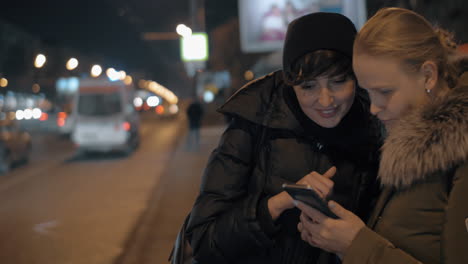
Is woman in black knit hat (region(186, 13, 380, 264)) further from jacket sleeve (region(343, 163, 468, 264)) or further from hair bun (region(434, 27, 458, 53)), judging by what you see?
jacket sleeve (region(343, 163, 468, 264))

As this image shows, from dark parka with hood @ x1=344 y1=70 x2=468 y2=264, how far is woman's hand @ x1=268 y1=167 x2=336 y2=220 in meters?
0.16

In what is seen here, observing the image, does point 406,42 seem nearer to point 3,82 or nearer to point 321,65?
point 321,65

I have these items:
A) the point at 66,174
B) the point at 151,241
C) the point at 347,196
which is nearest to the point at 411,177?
the point at 347,196

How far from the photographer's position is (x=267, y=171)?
1.82 metres

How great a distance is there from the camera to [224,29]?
2988 centimetres

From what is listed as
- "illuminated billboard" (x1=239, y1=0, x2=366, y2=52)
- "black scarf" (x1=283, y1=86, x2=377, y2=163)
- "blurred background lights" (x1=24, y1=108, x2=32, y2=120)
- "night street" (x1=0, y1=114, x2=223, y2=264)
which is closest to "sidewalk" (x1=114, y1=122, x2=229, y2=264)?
"night street" (x1=0, y1=114, x2=223, y2=264)

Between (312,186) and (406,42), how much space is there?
0.52 metres

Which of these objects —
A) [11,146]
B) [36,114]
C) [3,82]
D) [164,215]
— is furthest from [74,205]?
[3,82]

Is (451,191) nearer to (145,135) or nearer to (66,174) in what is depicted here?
(66,174)

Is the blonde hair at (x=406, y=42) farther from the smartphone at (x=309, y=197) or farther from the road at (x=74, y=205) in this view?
the road at (x=74, y=205)

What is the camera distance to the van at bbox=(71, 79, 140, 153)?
17.2 metres

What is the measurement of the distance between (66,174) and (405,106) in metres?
13.6

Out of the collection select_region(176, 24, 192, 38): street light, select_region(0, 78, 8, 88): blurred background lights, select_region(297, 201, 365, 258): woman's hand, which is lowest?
select_region(297, 201, 365, 258): woman's hand

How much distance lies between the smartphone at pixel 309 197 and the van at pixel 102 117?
1621cm
